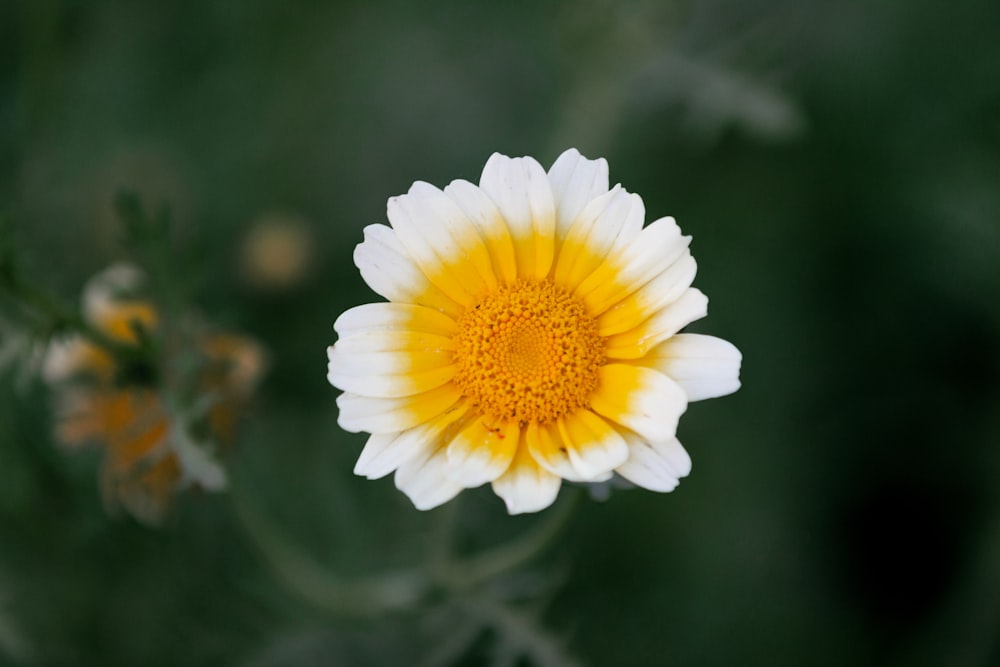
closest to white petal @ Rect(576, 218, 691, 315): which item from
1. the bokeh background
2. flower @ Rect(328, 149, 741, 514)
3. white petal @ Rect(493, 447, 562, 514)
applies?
flower @ Rect(328, 149, 741, 514)

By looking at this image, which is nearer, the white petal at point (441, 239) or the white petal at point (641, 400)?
the white petal at point (641, 400)

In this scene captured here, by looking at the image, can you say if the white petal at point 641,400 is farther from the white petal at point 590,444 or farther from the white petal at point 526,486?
the white petal at point 526,486

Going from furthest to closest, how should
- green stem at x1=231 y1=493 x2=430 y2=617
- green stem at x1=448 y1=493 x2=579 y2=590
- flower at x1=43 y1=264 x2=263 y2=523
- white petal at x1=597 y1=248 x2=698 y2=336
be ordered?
green stem at x1=231 y1=493 x2=430 y2=617
flower at x1=43 y1=264 x2=263 y2=523
green stem at x1=448 y1=493 x2=579 y2=590
white petal at x1=597 y1=248 x2=698 y2=336

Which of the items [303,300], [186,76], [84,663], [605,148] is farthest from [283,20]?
[84,663]

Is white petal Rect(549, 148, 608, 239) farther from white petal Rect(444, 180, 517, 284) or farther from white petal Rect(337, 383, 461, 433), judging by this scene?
white petal Rect(337, 383, 461, 433)

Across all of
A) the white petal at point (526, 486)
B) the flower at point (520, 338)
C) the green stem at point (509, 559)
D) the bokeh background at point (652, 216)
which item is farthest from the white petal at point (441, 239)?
the bokeh background at point (652, 216)

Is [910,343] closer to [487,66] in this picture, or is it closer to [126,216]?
[487,66]

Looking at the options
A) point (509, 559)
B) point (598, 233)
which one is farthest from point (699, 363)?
point (509, 559)
